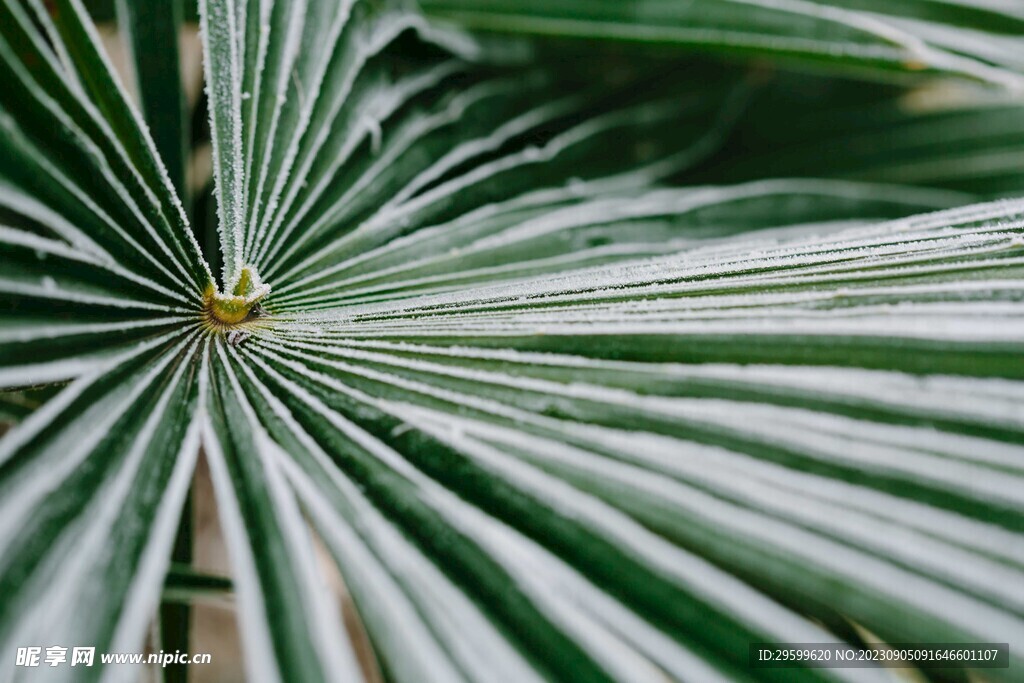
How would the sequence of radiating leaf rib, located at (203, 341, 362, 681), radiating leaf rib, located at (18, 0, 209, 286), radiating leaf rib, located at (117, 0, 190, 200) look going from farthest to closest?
radiating leaf rib, located at (117, 0, 190, 200) → radiating leaf rib, located at (18, 0, 209, 286) → radiating leaf rib, located at (203, 341, 362, 681)

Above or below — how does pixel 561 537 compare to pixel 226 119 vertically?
below

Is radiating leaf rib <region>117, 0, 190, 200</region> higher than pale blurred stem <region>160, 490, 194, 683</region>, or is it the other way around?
radiating leaf rib <region>117, 0, 190, 200</region>

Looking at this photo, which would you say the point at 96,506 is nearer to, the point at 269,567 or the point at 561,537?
the point at 269,567

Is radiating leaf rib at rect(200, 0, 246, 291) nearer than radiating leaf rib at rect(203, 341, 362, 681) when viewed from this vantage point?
No

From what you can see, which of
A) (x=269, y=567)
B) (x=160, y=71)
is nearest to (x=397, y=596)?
(x=269, y=567)

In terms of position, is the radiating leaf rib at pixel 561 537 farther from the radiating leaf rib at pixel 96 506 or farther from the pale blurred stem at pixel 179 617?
the pale blurred stem at pixel 179 617

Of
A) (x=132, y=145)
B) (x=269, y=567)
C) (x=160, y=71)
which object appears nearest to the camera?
(x=269, y=567)

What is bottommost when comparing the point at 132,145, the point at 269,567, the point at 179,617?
the point at 179,617

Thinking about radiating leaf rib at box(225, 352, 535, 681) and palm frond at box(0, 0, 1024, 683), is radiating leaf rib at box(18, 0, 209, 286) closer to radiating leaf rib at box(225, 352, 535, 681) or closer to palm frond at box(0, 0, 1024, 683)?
palm frond at box(0, 0, 1024, 683)

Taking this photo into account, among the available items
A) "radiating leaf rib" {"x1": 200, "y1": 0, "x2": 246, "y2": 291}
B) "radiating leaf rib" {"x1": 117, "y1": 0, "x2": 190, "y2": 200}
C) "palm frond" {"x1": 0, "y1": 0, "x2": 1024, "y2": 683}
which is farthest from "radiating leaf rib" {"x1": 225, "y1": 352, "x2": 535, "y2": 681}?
"radiating leaf rib" {"x1": 117, "y1": 0, "x2": 190, "y2": 200}

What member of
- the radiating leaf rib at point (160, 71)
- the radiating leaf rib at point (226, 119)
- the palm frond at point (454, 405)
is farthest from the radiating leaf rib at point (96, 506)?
the radiating leaf rib at point (160, 71)

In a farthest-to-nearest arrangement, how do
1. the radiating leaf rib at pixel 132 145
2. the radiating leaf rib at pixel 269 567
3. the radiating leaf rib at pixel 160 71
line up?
1. the radiating leaf rib at pixel 160 71
2. the radiating leaf rib at pixel 132 145
3. the radiating leaf rib at pixel 269 567

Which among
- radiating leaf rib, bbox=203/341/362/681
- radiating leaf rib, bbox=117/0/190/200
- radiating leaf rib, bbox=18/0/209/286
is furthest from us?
radiating leaf rib, bbox=117/0/190/200
